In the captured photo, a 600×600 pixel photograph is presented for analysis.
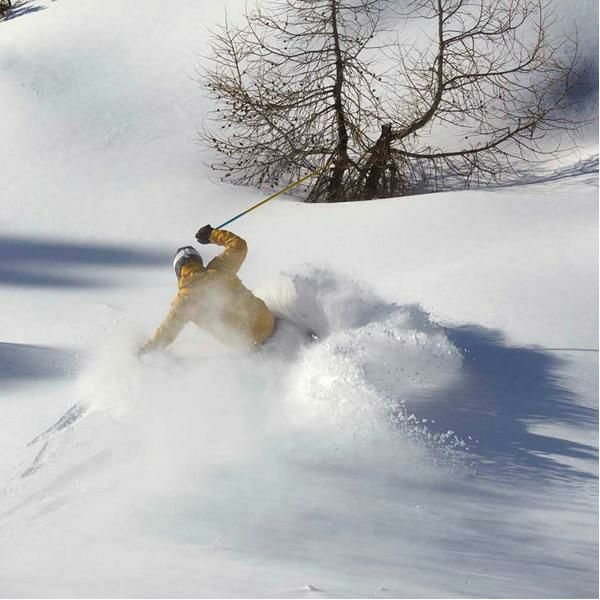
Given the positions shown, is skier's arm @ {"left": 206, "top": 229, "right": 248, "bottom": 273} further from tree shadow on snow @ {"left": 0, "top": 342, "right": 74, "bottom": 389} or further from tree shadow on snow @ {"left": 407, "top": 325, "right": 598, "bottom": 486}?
tree shadow on snow @ {"left": 0, "top": 342, "right": 74, "bottom": 389}

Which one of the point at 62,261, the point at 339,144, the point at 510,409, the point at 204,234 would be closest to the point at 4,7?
the point at 339,144

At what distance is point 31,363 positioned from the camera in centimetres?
727

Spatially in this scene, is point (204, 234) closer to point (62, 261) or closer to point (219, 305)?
point (219, 305)

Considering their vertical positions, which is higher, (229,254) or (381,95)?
(381,95)

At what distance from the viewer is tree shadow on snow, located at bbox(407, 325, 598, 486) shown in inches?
211

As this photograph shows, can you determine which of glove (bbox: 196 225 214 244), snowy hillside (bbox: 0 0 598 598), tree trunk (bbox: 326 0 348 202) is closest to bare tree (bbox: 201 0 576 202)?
tree trunk (bbox: 326 0 348 202)

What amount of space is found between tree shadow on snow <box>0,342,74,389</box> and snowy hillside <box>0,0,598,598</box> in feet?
0.07

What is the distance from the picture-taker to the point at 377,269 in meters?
8.35

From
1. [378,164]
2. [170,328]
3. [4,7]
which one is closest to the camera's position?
[170,328]

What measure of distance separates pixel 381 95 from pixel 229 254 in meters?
6.23

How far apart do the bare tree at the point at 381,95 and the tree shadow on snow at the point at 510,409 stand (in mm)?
4638

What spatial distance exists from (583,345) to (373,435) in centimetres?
176

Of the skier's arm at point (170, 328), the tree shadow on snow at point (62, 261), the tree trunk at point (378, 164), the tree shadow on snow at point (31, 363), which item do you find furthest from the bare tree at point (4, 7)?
the skier's arm at point (170, 328)

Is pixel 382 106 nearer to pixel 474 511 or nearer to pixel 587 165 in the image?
pixel 587 165
